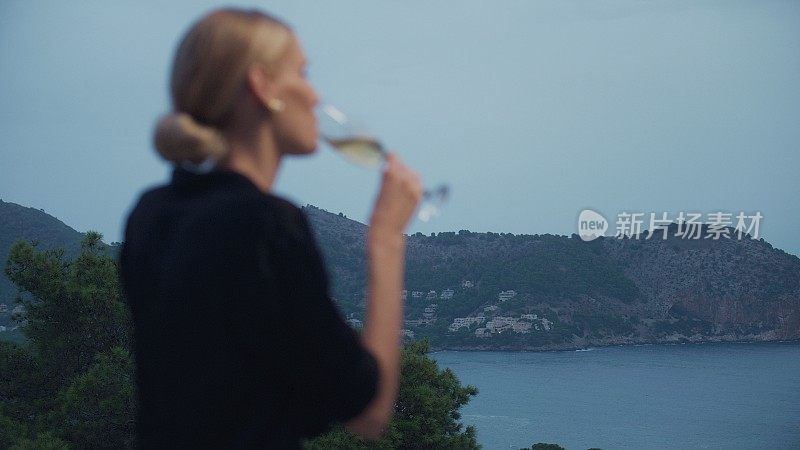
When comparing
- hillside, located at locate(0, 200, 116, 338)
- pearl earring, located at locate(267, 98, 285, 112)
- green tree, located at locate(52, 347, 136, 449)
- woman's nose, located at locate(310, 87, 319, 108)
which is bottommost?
green tree, located at locate(52, 347, 136, 449)

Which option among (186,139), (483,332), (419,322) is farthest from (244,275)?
(483,332)

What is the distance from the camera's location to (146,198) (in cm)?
124

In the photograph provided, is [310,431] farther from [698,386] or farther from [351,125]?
[698,386]

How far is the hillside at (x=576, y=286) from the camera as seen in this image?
58.2 m

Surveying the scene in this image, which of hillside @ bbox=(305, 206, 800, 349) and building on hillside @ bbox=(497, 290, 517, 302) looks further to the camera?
building on hillside @ bbox=(497, 290, 517, 302)

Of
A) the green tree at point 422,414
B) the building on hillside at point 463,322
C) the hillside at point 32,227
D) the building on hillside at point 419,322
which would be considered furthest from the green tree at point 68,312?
the building on hillside at point 463,322

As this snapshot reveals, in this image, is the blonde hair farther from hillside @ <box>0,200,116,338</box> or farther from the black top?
hillside @ <box>0,200,116,338</box>

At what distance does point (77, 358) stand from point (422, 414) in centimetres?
734

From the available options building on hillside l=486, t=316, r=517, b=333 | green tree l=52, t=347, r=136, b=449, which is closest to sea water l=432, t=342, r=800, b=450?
building on hillside l=486, t=316, r=517, b=333

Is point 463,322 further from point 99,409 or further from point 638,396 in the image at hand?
point 99,409

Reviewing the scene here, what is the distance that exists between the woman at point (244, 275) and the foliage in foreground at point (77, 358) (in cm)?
1494

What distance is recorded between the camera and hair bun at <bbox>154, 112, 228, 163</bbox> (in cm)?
112

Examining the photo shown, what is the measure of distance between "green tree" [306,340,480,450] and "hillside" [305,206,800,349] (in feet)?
107

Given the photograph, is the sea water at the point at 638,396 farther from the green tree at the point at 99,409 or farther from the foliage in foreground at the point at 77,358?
the green tree at the point at 99,409
